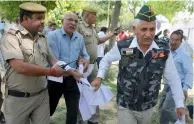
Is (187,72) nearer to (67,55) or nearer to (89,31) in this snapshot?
(89,31)

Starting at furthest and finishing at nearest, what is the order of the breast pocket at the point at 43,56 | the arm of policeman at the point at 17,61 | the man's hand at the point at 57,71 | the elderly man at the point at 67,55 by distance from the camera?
the elderly man at the point at 67,55 < the breast pocket at the point at 43,56 < the man's hand at the point at 57,71 < the arm of policeman at the point at 17,61

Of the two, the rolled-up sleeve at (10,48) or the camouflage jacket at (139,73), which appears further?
the camouflage jacket at (139,73)

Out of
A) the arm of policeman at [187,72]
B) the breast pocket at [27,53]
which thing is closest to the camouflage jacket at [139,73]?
the breast pocket at [27,53]

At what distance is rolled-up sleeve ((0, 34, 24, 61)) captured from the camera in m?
3.00

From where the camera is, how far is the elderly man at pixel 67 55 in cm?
443

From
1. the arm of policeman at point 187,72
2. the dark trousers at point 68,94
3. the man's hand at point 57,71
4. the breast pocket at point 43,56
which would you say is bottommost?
the dark trousers at point 68,94

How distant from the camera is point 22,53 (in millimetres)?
3137

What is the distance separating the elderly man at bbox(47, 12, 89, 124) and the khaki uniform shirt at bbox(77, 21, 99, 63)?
2.10 feet

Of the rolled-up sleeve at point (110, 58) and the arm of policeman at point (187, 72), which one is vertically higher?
the rolled-up sleeve at point (110, 58)

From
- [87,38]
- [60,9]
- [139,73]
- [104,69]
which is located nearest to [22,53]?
[104,69]

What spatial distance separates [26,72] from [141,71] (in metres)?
1.25

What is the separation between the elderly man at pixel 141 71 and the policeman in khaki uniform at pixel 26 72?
2.15ft

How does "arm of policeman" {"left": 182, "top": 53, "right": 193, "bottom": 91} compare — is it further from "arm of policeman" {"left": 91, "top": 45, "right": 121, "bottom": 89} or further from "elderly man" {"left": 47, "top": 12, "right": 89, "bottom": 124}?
"arm of policeman" {"left": 91, "top": 45, "right": 121, "bottom": 89}

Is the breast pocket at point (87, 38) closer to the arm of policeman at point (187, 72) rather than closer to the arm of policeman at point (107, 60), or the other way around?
the arm of policeman at point (187, 72)
